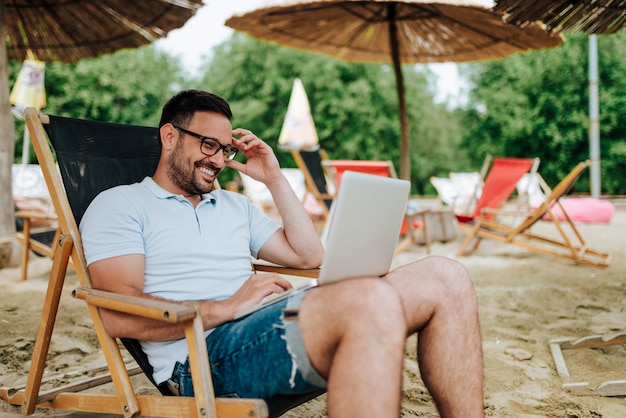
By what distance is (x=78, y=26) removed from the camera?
5.11 m

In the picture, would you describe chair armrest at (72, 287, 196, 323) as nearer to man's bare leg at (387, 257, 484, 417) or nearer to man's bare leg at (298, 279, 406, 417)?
man's bare leg at (298, 279, 406, 417)

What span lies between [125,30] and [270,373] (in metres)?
4.53

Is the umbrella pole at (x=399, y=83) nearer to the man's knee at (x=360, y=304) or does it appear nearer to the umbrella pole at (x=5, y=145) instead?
the umbrella pole at (x=5, y=145)

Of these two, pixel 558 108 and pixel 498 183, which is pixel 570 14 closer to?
pixel 498 183

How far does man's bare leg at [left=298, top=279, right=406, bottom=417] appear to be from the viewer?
4.15 ft

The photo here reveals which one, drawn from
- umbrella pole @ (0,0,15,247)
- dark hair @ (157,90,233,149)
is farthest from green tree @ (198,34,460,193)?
dark hair @ (157,90,233,149)

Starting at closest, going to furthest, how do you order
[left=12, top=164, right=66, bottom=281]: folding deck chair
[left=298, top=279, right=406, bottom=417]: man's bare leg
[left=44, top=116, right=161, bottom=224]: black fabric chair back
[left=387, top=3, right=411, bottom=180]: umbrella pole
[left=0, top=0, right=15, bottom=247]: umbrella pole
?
[left=298, top=279, right=406, bottom=417]: man's bare leg, [left=44, top=116, right=161, bottom=224]: black fabric chair back, [left=0, top=0, right=15, bottom=247]: umbrella pole, [left=12, top=164, right=66, bottom=281]: folding deck chair, [left=387, top=3, right=411, bottom=180]: umbrella pole

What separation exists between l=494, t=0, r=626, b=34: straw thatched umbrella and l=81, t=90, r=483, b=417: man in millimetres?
2492

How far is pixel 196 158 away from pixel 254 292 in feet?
1.84

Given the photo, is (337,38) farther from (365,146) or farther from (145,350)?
(365,146)

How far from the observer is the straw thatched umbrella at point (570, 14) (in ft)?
12.4

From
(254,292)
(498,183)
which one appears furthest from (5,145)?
(498,183)

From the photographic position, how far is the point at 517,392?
7.67 feet

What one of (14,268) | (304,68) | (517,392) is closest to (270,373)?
(517,392)
